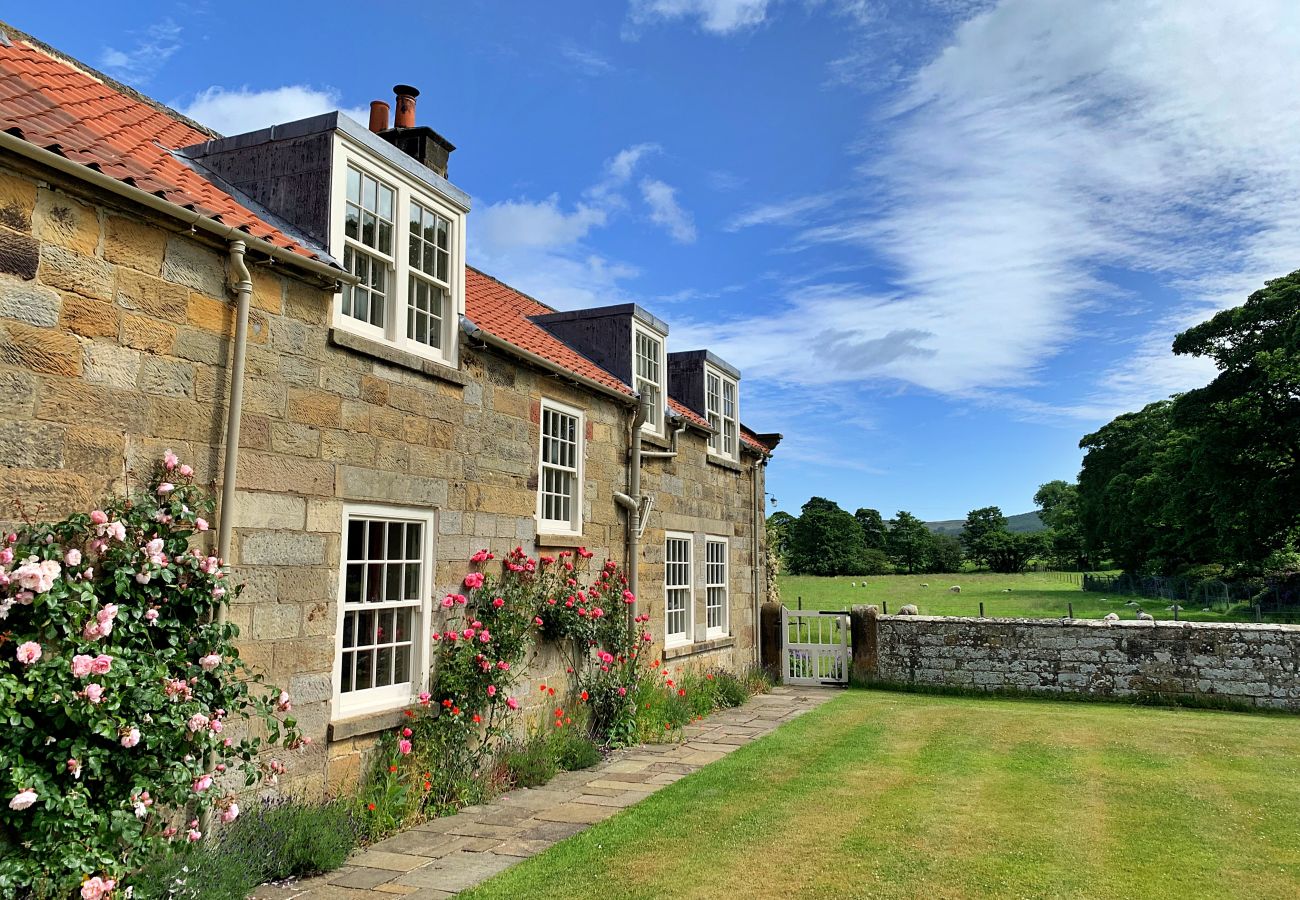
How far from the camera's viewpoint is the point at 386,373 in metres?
7.16

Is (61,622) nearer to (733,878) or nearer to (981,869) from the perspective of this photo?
(733,878)

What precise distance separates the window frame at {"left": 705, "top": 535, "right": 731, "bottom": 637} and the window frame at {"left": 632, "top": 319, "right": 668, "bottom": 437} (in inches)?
103

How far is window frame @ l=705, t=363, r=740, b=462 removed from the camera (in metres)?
Answer: 15.4

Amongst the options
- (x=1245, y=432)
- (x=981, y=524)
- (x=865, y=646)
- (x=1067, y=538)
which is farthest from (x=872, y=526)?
(x=865, y=646)

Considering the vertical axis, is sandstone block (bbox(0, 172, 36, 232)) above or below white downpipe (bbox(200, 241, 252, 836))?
above

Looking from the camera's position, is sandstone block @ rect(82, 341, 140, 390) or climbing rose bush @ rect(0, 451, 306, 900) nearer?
climbing rose bush @ rect(0, 451, 306, 900)

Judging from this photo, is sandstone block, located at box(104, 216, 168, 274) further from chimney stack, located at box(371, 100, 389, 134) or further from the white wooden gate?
the white wooden gate

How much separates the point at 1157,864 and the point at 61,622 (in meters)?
7.30

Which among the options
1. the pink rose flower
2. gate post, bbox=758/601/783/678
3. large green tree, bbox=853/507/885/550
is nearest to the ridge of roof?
the pink rose flower

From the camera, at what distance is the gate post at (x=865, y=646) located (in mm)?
16250

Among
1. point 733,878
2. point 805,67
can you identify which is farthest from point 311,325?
point 805,67

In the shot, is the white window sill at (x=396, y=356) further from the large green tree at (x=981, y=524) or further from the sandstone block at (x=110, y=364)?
the large green tree at (x=981, y=524)

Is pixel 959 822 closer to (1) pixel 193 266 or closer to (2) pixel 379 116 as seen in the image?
(1) pixel 193 266

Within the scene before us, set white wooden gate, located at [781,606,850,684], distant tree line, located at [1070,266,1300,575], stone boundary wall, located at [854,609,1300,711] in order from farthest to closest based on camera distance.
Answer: distant tree line, located at [1070,266,1300,575]
white wooden gate, located at [781,606,850,684]
stone boundary wall, located at [854,609,1300,711]
